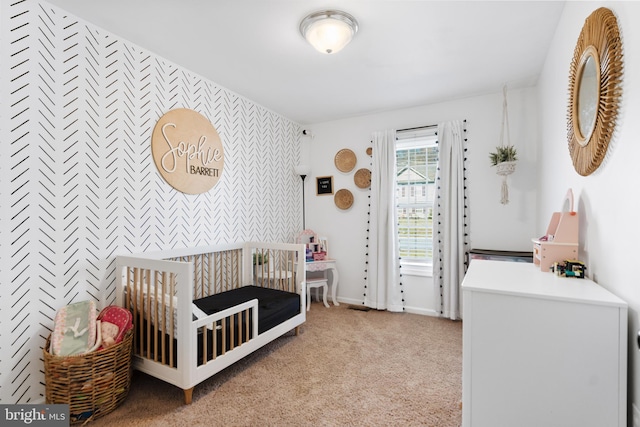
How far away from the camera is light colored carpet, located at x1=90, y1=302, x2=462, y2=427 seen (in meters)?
1.63

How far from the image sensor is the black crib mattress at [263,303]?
231 centimetres

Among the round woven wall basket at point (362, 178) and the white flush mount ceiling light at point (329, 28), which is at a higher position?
the white flush mount ceiling light at point (329, 28)

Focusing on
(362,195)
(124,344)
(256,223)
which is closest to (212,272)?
(256,223)

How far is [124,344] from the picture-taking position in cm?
178

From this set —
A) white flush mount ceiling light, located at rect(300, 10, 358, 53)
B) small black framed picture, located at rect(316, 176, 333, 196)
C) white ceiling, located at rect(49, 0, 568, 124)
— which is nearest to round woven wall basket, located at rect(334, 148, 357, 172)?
small black framed picture, located at rect(316, 176, 333, 196)

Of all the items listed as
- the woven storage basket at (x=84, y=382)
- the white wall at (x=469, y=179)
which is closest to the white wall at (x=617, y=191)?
the white wall at (x=469, y=179)

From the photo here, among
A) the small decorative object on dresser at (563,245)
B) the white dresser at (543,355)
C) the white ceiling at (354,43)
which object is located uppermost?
the white ceiling at (354,43)

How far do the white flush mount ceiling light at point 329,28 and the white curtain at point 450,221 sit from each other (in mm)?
1758

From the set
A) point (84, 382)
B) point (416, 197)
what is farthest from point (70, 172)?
point (416, 197)

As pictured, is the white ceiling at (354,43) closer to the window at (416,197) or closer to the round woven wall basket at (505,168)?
the window at (416,197)

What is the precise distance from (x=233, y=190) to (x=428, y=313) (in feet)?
8.35

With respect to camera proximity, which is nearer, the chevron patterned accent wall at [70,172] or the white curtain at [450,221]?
the chevron patterned accent wall at [70,172]

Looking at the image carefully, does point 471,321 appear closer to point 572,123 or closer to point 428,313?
point 572,123

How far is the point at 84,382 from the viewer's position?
1.59m
